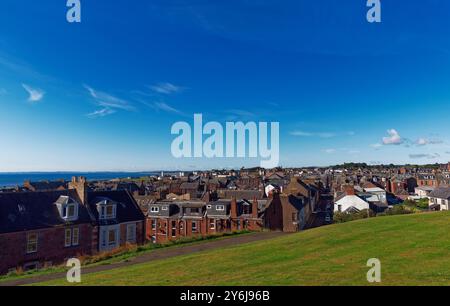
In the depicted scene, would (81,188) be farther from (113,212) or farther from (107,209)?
(113,212)

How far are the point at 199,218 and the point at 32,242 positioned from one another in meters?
23.9

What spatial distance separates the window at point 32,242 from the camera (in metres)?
29.2

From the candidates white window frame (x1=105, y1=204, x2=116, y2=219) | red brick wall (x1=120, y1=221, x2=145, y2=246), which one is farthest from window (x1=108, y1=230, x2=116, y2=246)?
white window frame (x1=105, y1=204, x2=116, y2=219)

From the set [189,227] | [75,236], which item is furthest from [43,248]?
[189,227]

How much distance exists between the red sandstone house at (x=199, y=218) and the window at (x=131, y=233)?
992 cm

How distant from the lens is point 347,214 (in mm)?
48594

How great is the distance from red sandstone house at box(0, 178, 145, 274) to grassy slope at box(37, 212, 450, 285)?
16.4 meters

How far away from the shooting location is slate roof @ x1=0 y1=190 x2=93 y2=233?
95.1ft

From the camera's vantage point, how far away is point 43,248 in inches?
1182

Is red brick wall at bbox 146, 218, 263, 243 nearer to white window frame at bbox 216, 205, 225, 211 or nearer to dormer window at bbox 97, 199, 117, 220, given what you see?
white window frame at bbox 216, 205, 225, 211

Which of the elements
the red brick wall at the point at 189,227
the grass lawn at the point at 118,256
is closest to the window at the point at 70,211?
the grass lawn at the point at 118,256

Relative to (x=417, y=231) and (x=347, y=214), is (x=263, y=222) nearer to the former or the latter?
(x=347, y=214)
